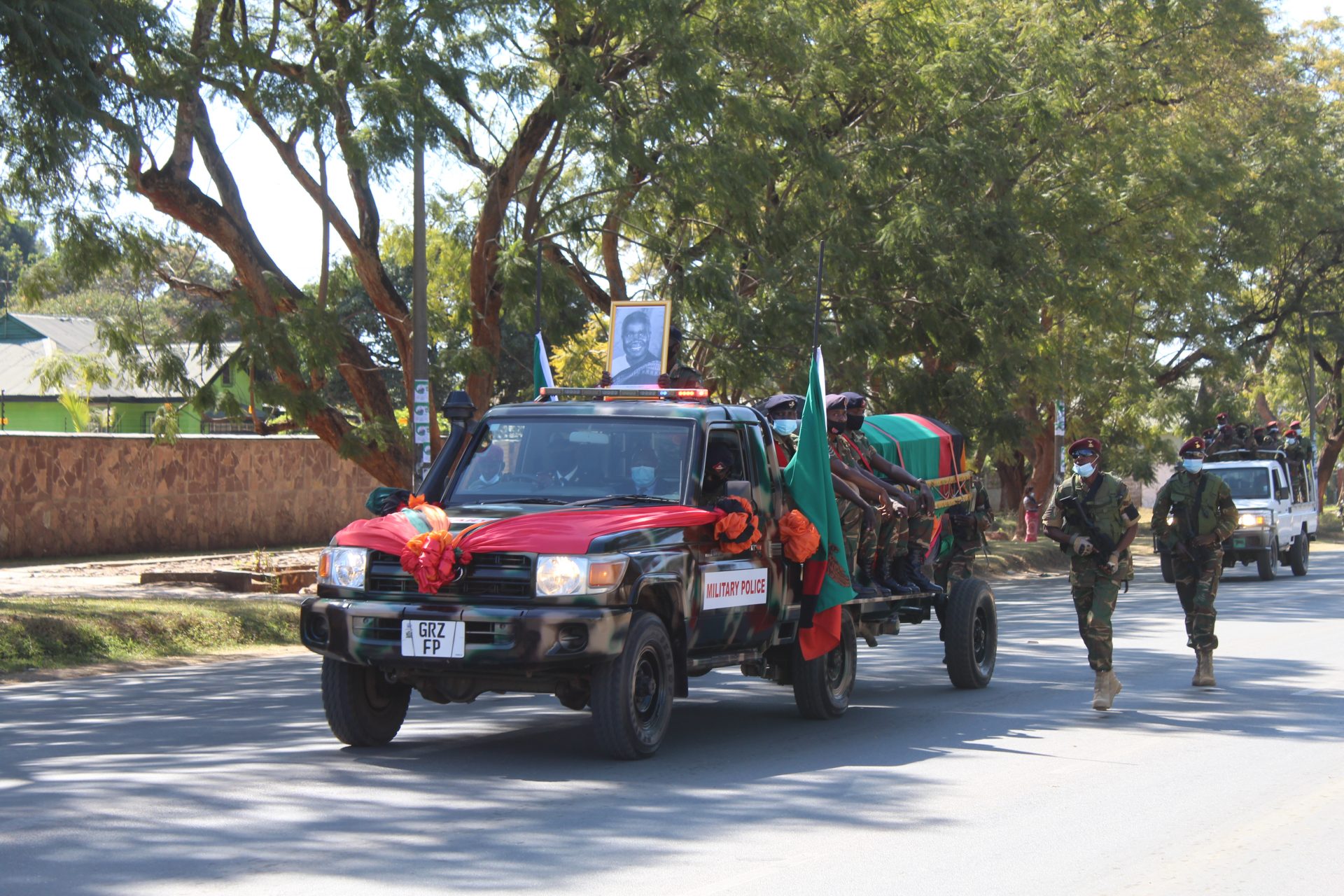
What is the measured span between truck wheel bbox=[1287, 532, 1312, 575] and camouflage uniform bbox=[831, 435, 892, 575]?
760 inches

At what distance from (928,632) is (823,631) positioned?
8.07 metres

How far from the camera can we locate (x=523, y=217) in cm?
2083

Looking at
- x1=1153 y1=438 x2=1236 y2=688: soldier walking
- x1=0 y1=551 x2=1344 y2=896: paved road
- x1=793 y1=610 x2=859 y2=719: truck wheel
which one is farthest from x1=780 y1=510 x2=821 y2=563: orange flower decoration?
x1=1153 y1=438 x2=1236 y2=688: soldier walking

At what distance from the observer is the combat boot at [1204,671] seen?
1278 centimetres

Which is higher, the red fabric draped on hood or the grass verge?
the red fabric draped on hood

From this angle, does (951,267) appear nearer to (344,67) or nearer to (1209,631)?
(344,67)

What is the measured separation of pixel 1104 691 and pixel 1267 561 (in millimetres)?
17144

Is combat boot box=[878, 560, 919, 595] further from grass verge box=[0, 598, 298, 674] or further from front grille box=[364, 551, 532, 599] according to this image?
grass verge box=[0, 598, 298, 674]

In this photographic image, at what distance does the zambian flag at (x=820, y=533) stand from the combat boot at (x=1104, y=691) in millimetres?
2195

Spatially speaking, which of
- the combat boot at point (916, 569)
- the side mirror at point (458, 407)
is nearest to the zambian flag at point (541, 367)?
the side mirror at point (458, 407)

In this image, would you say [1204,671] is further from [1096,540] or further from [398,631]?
[398,631]

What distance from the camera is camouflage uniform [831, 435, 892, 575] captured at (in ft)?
36.0

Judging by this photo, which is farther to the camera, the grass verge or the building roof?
the building roof

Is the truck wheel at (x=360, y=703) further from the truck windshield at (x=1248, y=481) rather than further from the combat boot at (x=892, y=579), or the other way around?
the truck windshield at (x=1248, y=481)
